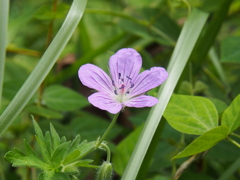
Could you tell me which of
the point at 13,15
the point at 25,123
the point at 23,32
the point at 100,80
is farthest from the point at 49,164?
the point at 23,32

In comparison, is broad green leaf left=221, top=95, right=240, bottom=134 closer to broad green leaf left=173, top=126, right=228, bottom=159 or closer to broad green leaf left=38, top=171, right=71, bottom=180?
broad green leaf left=173, top=126, right=228, bottom=159

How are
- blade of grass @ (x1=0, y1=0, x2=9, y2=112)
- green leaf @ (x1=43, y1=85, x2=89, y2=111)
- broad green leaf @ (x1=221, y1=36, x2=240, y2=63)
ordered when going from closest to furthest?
1. blade of grass @ (x1=0, y1=0, x2=9, y2=112)
2. broad green leaf @ (x1=221, y1=36, x2=240, y2=63)
3. green leaf @ (x1=43, y1=85, x2=89, y2=111)

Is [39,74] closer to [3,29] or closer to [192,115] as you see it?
[3,29]

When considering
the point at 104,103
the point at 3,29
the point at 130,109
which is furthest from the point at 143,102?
the point at 130,109

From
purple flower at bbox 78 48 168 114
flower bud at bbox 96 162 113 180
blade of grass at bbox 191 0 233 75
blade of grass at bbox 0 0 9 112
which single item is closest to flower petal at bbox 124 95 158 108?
purple flower at bbox 78 48 168 114

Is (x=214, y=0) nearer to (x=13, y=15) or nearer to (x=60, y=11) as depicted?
(x=60, y=11)
